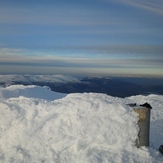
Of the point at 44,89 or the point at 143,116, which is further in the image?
the point at 44,89

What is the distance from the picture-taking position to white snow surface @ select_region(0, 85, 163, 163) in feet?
28.4

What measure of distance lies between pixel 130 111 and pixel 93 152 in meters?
1.94

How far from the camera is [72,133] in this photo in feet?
30.3

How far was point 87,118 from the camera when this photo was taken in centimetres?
952

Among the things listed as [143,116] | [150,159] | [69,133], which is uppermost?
[143,116]

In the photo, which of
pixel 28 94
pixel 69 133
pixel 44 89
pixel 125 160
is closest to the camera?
pixel 125 160

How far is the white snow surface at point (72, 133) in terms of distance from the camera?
8.66 m

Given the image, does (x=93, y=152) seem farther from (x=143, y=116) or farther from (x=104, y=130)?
(x=143, y=116)

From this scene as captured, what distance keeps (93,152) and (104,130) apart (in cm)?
91

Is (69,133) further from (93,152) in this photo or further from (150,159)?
(150,159)

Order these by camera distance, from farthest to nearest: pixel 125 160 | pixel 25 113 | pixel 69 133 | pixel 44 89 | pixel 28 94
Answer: pixel 44 89, pixel 28 94, pixel 25 113, pixel 69 133, pixel 125 160

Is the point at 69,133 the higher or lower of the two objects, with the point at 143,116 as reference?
lower

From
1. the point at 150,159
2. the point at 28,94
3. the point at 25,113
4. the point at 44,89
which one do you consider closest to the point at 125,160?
the point at 150,159

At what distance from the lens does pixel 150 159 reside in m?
8.87
